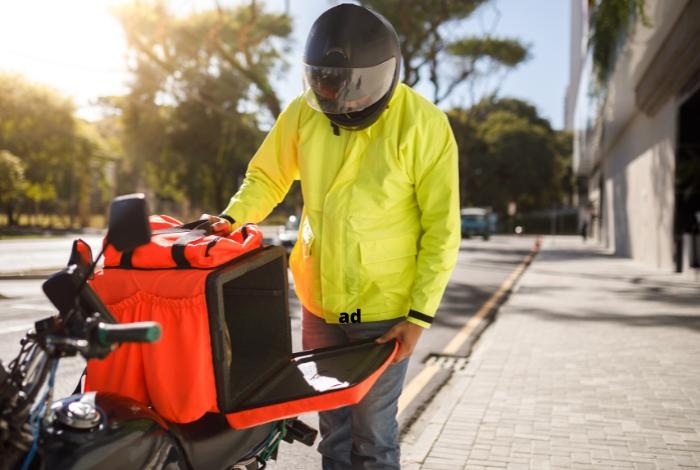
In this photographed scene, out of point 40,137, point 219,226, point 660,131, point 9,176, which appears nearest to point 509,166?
point 40,137

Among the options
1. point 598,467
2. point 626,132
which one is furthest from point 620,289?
point 626,132

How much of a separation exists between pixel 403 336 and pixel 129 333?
3.57ft

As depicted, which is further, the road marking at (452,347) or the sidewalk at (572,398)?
the road marking at (452,347)

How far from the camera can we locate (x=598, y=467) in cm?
364

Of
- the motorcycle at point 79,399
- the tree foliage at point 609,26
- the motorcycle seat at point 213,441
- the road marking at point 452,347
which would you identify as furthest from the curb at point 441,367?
the tree foliage at point 609,26

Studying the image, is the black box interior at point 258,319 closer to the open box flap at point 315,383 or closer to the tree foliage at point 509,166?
the open box flap at point 315,383

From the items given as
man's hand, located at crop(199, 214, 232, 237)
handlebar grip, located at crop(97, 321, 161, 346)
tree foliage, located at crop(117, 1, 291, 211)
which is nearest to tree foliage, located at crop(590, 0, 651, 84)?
man's hand, located at crop(199, 214, 232, 237)

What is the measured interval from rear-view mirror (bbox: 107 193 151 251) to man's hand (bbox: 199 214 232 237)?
0.68 meters

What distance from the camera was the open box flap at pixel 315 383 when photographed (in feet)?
6.72

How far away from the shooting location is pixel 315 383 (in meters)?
2.19

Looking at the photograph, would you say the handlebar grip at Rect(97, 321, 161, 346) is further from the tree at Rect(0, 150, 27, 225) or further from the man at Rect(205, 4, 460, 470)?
the tree at Rect(0, 150, 27, 225)

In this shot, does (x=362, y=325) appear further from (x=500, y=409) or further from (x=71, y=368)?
(x=500, y=409)

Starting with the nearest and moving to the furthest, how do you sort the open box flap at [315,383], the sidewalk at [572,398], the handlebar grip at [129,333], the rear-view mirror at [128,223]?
the handlebar grip at [129,333], the rear-view mirror at [128,223], the open box flap at [315,383], the sidewalk at [572,398]

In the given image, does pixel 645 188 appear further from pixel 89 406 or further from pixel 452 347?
pixel 89 406
